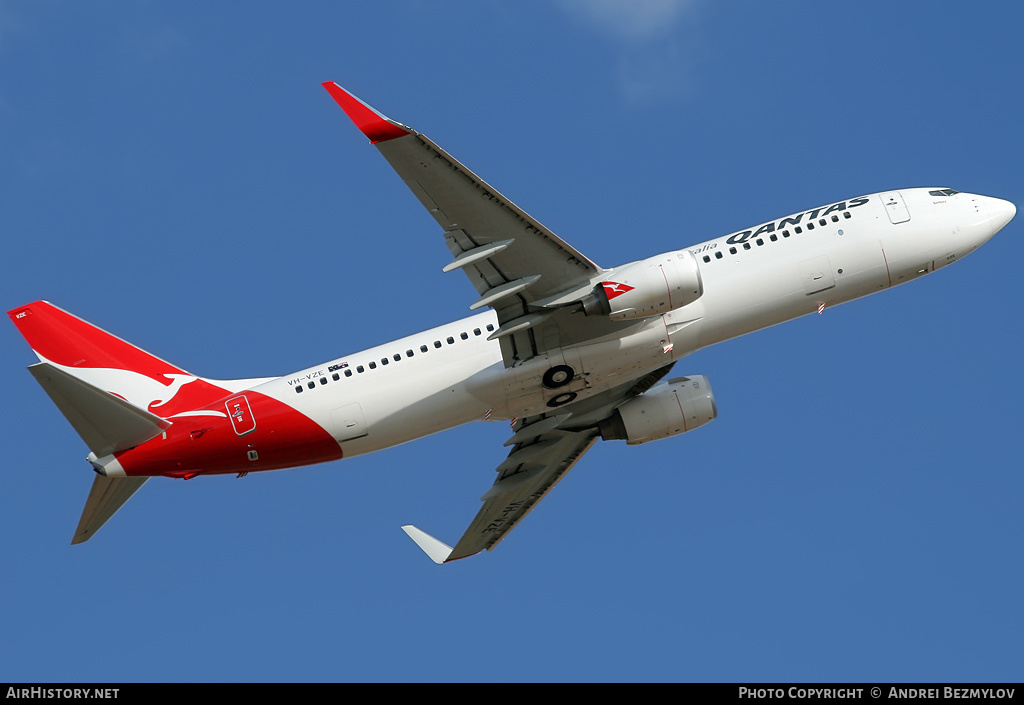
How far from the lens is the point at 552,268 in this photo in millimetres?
35219

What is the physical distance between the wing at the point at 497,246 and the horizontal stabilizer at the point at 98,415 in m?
11.1

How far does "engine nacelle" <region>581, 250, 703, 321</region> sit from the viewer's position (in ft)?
114

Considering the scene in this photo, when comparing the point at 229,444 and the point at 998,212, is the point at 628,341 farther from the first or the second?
the point at 998,212

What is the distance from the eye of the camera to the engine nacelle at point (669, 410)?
4097 centimetres

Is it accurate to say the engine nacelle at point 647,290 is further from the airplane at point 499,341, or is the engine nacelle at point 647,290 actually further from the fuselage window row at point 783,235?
the fuselage window row at point 783,235

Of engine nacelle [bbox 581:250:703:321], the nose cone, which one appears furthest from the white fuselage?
the nose cone

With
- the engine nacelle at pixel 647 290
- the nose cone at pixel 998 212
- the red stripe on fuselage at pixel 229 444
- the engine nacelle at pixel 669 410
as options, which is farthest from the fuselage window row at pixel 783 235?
the red stripe on fuselage at pixel 229 444

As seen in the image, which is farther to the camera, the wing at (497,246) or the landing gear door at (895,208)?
the landing gear door at (895,208)

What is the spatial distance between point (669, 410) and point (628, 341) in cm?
558

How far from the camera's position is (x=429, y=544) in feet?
148

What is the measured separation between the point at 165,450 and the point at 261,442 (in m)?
2.98
